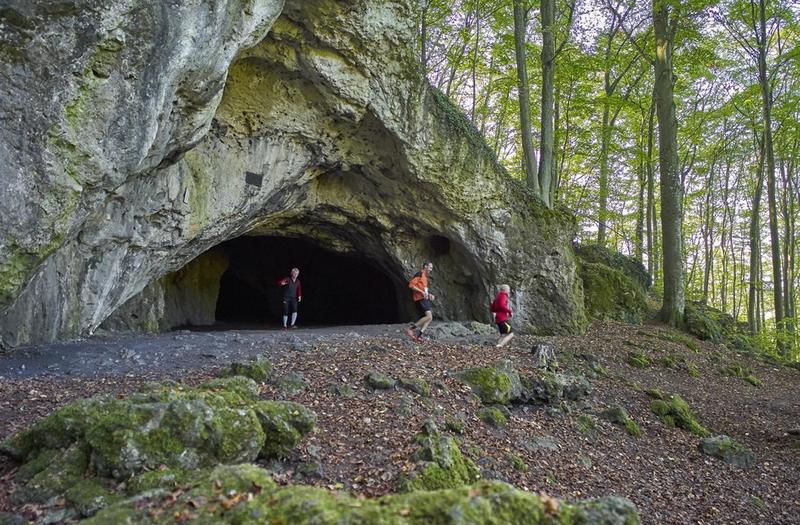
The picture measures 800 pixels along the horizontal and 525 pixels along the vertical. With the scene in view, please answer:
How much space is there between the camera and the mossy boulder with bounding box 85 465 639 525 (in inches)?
86.4

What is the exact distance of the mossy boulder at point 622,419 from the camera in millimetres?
7367

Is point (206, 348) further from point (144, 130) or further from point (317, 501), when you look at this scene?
point (317, 501)

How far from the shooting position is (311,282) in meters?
21.9

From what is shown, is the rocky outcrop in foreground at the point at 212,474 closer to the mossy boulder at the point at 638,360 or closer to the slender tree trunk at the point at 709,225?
the mossy boulder at the point at 638,360

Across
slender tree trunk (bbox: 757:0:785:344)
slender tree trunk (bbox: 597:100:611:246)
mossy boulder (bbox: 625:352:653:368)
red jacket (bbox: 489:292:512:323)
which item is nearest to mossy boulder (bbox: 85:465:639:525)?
red jacket (bbox: 489:292:512:323)

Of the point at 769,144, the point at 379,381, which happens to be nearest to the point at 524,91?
the point at 769,144

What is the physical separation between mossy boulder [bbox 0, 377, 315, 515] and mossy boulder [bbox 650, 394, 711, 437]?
6.80 meters

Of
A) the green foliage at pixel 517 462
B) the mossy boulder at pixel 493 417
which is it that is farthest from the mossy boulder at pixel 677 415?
the green foliage at pixel 517 462

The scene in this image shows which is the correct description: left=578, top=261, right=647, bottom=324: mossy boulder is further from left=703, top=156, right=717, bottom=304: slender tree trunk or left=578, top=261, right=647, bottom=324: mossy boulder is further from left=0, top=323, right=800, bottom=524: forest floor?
left=703, top=156, right=717, bottom=304: slender tree trunk

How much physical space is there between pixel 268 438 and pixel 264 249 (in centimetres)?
1738

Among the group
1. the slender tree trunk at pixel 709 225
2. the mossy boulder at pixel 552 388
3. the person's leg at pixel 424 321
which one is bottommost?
the mossy boulder at pixel 552 388

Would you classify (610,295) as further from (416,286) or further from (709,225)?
(709,225)

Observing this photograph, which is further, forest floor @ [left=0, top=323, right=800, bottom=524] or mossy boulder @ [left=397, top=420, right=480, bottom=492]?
forest floor @ [left=0, top=323, right=800, bottom=524]

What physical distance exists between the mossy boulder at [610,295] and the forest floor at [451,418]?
20.3 feet
